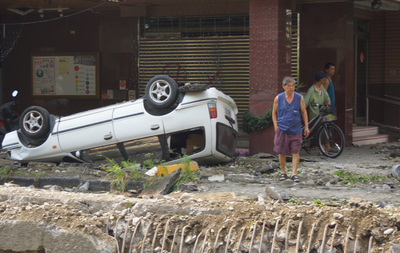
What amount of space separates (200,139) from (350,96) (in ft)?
18.7

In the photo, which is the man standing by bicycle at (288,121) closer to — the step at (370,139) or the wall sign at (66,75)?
the step at (370,139)

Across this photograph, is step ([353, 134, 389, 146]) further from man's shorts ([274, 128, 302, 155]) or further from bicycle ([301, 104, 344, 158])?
man's shorts ([274, 128, 302, 155])

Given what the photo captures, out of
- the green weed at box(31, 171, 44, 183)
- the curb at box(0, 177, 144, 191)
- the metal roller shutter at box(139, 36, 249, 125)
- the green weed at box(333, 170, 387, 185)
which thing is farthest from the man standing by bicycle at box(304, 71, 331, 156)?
the green weed at box(31, 171, 44, 183)

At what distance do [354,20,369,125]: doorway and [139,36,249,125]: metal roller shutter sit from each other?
3984 millimetres

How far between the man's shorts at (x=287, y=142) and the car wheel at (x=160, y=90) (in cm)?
233

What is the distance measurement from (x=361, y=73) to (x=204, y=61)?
16.8 ft

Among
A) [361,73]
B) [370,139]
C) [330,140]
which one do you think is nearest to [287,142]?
[330,140]

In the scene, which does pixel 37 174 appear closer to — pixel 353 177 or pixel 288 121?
pixel 288 121

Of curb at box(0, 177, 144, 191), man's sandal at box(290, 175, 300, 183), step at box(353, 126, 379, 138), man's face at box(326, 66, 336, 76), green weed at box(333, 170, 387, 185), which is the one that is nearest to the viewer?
curb at box(0, 177, 144, 191)

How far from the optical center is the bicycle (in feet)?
47.1

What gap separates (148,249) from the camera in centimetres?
659

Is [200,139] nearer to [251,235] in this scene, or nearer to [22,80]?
[251,235]

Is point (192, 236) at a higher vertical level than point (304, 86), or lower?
lower

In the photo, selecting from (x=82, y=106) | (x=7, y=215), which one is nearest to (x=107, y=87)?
(x=82, y=106)
